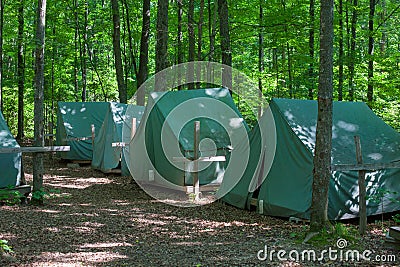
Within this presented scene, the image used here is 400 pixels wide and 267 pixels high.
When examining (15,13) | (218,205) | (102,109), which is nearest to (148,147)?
(218,205)

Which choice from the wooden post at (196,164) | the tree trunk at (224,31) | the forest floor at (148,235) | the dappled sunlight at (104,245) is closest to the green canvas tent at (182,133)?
the wooden post at (196,164)

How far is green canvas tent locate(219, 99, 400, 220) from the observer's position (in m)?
7.24

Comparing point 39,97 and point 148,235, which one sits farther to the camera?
point 39,97

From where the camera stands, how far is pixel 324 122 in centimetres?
580

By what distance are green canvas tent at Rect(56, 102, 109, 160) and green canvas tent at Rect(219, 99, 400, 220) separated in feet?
28.0

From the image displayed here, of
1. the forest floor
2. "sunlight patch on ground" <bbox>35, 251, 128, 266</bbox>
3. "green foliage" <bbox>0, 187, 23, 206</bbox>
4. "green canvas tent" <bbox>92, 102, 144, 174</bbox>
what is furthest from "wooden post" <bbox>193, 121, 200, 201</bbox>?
"sunlight patch on ground" <bbox>35, 251, 128, 266</bbox>

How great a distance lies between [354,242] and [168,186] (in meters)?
5.73

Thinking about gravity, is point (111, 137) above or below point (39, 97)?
below

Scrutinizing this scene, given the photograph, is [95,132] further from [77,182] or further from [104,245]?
[104,245]

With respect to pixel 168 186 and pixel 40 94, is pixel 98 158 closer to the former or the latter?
pixel 168 186

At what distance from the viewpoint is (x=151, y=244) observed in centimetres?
584

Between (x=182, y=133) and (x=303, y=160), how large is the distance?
3908 millimetres

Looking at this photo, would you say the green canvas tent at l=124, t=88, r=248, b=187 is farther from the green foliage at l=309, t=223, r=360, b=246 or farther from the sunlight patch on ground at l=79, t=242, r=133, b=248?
the green foliage at l=309, t=223, r=360, b=246

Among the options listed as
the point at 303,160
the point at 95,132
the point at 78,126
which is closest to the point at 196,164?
the point at 303,160
